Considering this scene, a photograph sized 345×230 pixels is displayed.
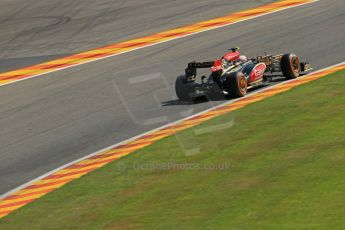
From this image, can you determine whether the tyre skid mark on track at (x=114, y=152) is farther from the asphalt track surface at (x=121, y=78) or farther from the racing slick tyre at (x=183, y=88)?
the racing slick tyre at (x=183, y=88)

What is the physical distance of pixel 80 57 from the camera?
26.9 m

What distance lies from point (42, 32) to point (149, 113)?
1208cm

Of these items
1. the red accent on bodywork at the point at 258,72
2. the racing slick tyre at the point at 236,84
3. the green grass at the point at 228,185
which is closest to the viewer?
the green grass at the point at 228,185

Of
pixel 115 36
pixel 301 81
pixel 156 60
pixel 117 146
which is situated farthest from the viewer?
pixel 115 36

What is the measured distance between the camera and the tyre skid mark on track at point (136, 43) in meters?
25.7

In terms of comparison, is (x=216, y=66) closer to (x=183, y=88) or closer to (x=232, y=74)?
(x=232, y=74)

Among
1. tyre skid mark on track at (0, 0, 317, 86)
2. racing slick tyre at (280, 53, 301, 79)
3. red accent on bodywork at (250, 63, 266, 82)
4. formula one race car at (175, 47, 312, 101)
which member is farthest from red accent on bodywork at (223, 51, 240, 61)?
tyre skid mark on track at (0, 0, 317, 86)

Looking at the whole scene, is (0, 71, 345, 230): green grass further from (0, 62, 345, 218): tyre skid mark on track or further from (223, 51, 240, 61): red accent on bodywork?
(223, 51, 240, 61): red accent on bodywork

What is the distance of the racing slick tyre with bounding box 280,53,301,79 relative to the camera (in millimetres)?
20406

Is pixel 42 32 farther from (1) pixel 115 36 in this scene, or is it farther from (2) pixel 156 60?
(2) pixel 156 60

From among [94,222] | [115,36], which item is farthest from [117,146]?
[115,36]

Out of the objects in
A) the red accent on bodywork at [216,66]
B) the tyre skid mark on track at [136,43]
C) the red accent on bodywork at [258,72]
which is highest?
the red accent on bodywork at [216,66]

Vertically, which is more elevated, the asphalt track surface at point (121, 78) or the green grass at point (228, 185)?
the green grass at point (228, 185)

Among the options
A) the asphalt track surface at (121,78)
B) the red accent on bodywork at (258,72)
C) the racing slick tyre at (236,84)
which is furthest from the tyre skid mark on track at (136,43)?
the racing slick tyre at (236,84)
